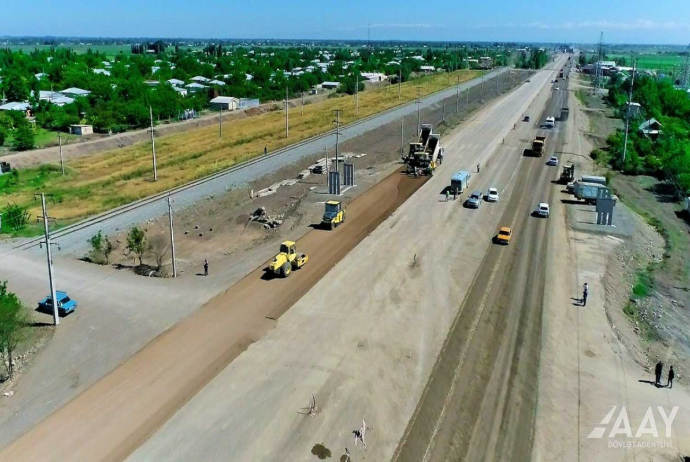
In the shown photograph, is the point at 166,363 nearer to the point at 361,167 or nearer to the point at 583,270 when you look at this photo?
the point at 583,270

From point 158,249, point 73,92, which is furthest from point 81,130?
point 158,249

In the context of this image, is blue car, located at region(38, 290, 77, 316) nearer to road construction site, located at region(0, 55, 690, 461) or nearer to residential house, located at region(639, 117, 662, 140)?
road construction site, located at region(0, 55, 690, 461)

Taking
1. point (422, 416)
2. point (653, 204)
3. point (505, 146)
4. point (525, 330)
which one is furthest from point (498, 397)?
point (505, 146)

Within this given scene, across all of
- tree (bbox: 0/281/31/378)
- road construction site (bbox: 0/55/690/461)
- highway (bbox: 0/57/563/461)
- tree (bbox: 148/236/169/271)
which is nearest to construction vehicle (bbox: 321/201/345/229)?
road construction site (bbox: 0/55/690/461)

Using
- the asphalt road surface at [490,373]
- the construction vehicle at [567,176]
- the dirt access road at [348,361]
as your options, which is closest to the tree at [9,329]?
the dirt access road at [348,361]

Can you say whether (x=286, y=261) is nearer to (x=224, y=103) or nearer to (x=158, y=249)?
(x=158, y=249)
